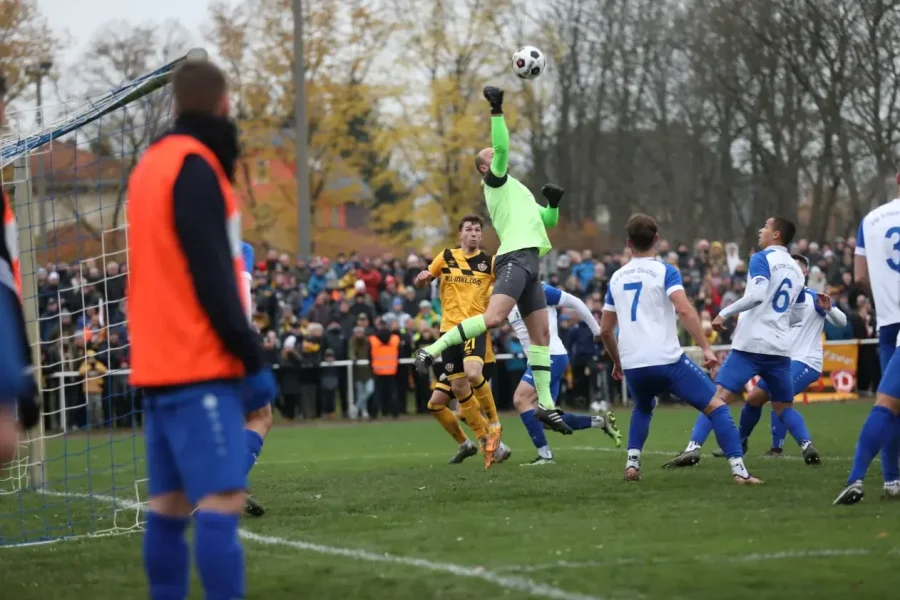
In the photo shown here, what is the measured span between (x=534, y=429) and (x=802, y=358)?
3.06m

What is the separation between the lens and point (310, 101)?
138ft

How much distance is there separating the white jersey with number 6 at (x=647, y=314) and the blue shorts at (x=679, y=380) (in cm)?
5

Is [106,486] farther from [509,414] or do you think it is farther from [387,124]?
[387,124]

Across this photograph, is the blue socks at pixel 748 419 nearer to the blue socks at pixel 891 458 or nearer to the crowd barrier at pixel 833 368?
the blue socks at pixel 891 458

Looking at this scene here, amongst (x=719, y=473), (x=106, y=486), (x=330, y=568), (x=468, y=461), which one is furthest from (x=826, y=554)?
(x=106, y=486)

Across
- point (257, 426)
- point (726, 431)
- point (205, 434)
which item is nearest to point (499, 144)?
point (726, 431)

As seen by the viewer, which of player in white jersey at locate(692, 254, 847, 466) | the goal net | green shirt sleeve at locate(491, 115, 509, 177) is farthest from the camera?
player in white jersey at locate(692, 254, 847, 466)

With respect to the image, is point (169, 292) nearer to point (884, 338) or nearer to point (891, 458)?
point (884, 338)

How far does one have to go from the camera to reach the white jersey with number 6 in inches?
380

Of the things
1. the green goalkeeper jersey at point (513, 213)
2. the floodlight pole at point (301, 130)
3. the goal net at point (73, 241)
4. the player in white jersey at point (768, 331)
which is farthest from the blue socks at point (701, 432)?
the floodlight pole at point (301, 130)

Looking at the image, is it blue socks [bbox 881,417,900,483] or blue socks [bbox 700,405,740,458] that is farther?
blue socks [bbox 700,405,740,458]

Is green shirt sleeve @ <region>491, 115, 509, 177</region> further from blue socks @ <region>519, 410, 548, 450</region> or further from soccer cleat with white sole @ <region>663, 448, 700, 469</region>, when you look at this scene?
soccer cleat with white sole @ <region>663, 448, 700, 469</region>

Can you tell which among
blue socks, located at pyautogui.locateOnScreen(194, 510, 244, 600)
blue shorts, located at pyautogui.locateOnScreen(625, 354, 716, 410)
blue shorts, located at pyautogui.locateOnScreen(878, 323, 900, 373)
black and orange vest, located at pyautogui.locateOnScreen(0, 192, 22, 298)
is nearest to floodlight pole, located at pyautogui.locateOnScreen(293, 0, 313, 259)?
blue shorts, located at pyautogui.locateOnScreen(625, 354, 716, 410)

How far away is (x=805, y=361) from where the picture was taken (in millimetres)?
13477
